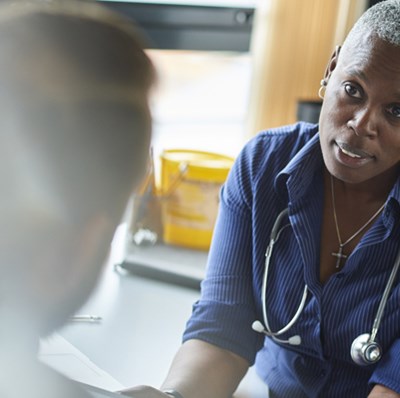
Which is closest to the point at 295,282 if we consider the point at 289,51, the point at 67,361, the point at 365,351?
the point at 365,351

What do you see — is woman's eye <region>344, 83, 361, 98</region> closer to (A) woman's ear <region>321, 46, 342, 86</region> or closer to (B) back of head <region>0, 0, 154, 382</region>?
(A) woman's ear <region>321, 46, 342, 86</region>

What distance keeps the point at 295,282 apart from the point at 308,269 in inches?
1.4

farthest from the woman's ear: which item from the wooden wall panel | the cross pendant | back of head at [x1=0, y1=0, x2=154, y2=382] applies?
the wooden wall panel

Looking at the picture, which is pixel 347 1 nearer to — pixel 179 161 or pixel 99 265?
pixel 179 161

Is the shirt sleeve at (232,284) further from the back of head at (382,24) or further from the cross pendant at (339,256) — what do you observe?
the back of head at (382,24)

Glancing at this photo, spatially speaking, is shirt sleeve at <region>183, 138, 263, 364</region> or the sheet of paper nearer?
the sheet of paper

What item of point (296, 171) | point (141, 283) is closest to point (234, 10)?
point (141, 283)

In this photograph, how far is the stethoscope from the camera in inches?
48.1

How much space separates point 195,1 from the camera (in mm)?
2738

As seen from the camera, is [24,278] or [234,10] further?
[234,10]

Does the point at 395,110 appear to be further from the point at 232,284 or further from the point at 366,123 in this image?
the point at 232,284

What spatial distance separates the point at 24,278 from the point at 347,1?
8.96 ft

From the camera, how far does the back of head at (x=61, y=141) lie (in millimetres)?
374

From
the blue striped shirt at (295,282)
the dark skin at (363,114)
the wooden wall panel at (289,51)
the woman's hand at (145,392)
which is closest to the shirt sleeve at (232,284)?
the blue striped shirt at (295,282)
